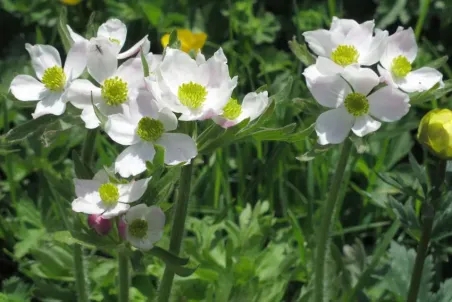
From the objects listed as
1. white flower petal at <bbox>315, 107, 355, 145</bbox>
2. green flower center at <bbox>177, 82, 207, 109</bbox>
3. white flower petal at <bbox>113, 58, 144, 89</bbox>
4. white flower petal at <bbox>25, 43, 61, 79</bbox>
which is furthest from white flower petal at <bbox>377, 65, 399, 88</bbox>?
white flower petal at <bbox>25, 43, 61, 79</bbox>

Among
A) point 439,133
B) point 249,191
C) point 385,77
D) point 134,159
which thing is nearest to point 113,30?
point 134,159

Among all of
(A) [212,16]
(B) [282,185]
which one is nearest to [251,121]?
(B) [282,185]

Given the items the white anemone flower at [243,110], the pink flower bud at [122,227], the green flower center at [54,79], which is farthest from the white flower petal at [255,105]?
the green flower center at [54,79]

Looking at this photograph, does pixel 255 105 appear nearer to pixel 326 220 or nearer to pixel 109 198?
pixel 109 198

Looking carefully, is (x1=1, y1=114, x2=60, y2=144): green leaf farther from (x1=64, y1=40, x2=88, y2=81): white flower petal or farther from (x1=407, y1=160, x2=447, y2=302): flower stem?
(x1=407, y1=160, x2=447, y2=302): flower stem

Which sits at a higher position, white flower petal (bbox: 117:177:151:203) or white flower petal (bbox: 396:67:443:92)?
white flower petal (bbox: 396:67:443:92)

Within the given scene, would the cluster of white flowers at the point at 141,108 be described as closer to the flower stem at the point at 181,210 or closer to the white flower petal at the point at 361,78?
the flower stem at the point at 181,210
